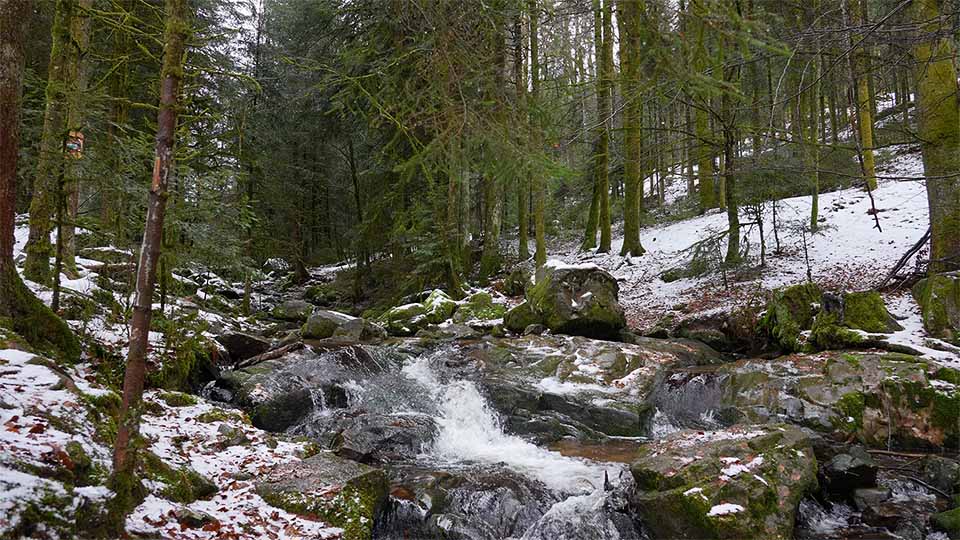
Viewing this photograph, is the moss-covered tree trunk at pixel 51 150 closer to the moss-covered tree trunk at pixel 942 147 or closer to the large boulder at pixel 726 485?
the large boulder at pixel 726 485

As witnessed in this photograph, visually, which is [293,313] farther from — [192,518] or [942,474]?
[942,474]

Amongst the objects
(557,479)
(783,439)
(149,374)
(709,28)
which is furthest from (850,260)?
(149,374)

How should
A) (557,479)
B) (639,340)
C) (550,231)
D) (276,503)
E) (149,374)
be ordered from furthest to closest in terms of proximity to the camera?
(550,231) → (639,340) → (149,374) → (557,479) → (276,503)

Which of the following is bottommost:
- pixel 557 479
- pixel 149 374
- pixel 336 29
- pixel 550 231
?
pixel 557 479

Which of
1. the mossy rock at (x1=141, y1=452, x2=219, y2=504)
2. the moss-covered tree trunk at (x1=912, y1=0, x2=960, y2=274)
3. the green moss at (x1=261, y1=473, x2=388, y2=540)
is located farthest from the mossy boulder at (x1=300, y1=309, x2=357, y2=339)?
the moss-covered tree trunk at (x1=912, y1=0, x2=960, y2=274)

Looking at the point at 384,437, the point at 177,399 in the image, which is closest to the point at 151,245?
the point at 177,399

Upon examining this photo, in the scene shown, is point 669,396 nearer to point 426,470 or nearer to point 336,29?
point 426,470

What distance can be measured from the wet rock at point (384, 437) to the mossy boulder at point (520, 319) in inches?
202

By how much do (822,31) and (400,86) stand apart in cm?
451

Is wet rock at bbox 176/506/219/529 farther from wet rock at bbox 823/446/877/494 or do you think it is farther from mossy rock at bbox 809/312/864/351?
mossy rock at bbox 809/312/864/351

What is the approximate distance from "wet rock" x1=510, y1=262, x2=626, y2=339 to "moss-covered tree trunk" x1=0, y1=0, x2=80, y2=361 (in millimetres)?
9226

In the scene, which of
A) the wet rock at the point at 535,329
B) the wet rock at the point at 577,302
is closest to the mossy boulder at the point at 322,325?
the wet rock at the point at 535,329

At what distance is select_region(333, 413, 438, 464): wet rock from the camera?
21.5ft

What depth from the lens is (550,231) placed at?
2447 cm
